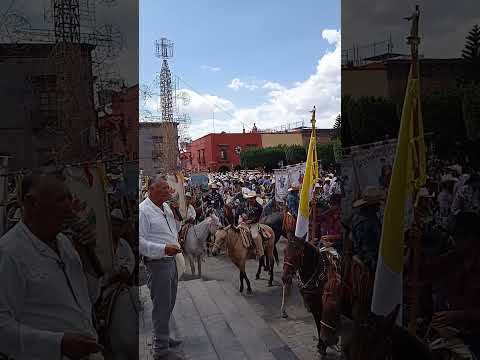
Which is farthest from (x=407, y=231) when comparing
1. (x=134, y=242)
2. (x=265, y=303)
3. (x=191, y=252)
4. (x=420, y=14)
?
(x=191, y=252)

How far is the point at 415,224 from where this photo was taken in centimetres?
214

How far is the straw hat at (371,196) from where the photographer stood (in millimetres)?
2264

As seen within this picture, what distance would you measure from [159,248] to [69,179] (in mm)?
1515

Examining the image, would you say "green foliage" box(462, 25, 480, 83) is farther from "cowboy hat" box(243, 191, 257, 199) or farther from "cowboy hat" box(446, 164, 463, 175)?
"cowboy hat" box(243, 191, 257, 199)

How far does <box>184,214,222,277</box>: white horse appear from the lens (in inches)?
180

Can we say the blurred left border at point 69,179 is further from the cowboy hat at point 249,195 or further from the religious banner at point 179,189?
the cowboy hat at point 249,195

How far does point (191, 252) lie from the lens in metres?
4.57

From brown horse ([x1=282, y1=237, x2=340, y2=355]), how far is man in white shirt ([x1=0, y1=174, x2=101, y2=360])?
1.70 metres

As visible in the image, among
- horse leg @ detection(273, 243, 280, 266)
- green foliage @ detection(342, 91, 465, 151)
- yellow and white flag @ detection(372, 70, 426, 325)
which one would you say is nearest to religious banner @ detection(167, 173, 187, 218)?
horse leg @ detection(273, 243, 280, 266)

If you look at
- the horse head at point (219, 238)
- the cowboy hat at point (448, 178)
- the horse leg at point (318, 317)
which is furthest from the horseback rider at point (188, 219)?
the cowboy hat at point (448, 178)

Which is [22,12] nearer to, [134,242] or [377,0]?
[134,242]

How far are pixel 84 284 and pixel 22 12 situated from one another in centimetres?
123

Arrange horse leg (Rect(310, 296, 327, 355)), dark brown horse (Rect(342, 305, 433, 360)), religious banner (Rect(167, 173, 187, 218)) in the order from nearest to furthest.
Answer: dark brown horse (Rect(342, 305, 433, 360)), horse leg (Rect(310, 296, 327, 355)), religious banner (Rect(167, 173, 187, 218))

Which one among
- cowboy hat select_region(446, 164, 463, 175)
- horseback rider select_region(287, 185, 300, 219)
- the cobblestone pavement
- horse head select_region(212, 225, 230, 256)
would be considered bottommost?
the cobblestone pavement
